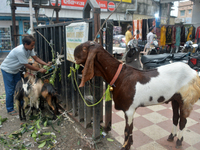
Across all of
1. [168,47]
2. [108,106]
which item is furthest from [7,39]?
[108,106]

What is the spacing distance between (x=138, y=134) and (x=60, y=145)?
1.51 metres

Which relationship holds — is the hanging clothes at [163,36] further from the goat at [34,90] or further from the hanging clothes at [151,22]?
the goat at [34,90]

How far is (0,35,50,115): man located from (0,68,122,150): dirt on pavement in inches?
27.0

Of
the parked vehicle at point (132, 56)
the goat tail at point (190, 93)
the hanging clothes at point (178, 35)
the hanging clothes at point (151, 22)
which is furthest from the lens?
the hanging clothes at point (178, 35)

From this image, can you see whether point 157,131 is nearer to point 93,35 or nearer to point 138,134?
point 138,134

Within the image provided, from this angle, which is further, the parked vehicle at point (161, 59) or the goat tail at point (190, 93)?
the parked vehicle at point (161, 59)

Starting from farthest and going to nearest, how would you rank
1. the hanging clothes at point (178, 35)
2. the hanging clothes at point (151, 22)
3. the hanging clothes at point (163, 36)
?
1. the hanging clothes at point (178, 35)
2. the hanging clothes at point (163, 36)
3. the hanging clothes at point (151, 22)

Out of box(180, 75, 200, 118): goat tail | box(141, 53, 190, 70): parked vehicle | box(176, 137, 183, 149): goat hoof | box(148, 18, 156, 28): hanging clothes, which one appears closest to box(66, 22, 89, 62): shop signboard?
box(180, 75, 200, 118): goat tail

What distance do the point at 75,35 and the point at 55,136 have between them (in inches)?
77.2

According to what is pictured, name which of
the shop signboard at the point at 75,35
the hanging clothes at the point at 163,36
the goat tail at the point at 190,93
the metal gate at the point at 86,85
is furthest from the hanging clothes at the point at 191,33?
the shop signboard at the point at 75,35

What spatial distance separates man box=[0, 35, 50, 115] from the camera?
3.76m

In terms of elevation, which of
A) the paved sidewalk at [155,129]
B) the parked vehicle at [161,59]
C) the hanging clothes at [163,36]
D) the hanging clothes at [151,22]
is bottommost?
the paved sidewalk at [155,129]

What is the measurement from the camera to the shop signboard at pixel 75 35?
9.27ft

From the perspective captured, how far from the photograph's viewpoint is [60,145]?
3.09 meters
